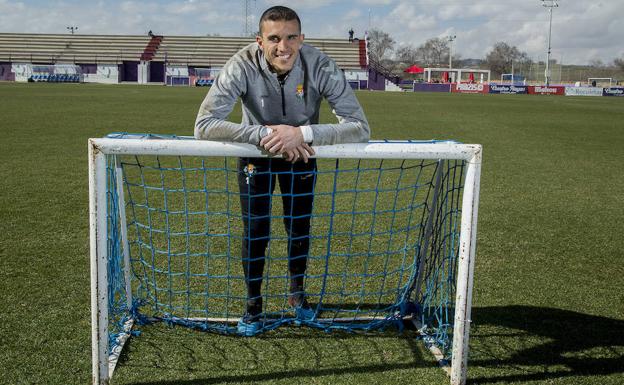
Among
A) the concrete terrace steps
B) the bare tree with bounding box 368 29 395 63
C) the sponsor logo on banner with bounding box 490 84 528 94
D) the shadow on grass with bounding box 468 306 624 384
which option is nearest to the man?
the shadow on grass with bounding box 468 306 624 384

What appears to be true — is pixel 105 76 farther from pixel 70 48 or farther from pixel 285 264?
pixel 285 264

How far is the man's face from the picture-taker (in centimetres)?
269

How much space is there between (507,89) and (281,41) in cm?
4660

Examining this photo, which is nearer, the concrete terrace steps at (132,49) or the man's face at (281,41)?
the man's face at (281,41)

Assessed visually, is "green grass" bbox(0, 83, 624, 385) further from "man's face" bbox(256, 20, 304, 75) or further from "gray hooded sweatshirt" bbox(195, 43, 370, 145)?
"man's face" bbox(256, 20, 304, 75)

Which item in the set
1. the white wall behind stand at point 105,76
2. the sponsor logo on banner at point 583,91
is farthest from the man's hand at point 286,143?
the sponsor logo on banner at point 583,91

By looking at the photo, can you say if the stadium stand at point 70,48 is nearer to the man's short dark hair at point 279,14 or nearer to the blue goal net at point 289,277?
the blue goal net at point 289,277

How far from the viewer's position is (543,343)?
3111mm

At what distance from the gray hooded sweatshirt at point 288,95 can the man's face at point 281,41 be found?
84mm

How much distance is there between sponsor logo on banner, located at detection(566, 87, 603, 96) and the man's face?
4696 cm

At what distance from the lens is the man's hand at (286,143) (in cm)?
253

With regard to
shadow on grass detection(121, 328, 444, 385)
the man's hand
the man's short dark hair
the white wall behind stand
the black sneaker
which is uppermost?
the white wall behind stand

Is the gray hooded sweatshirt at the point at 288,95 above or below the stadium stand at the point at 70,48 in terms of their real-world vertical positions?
below

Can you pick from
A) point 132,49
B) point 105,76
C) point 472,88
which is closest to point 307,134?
point 472,88
